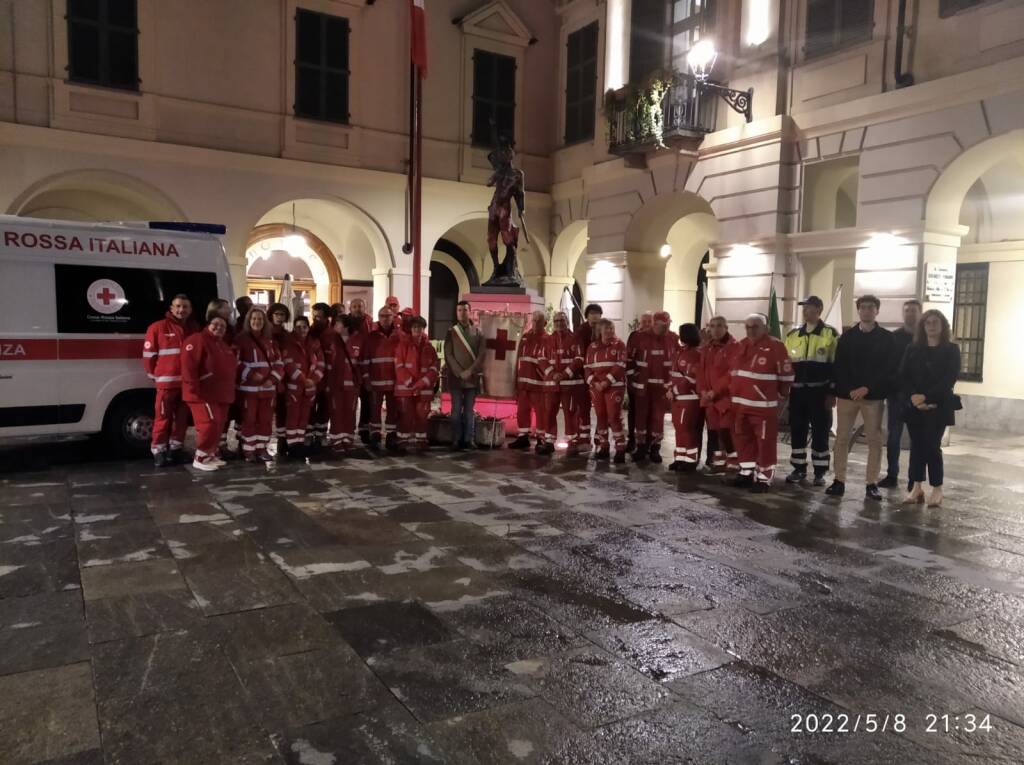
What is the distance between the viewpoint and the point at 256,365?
869cm

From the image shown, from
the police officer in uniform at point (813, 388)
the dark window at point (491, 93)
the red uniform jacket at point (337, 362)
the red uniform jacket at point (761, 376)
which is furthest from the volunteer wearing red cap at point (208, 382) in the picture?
the dark window at point (491, 93)

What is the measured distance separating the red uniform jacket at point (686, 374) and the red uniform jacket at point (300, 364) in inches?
161

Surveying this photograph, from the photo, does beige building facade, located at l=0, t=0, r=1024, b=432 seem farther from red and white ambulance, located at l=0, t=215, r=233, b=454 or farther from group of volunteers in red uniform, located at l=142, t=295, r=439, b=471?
red and white ambulance, located at l=0, t=215, r=233, b=454

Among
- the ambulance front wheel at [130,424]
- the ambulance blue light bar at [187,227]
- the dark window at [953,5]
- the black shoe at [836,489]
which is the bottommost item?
the black shoe at [836,489]

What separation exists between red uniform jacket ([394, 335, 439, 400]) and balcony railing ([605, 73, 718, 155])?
7600 mm

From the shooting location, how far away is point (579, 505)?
23.8ft

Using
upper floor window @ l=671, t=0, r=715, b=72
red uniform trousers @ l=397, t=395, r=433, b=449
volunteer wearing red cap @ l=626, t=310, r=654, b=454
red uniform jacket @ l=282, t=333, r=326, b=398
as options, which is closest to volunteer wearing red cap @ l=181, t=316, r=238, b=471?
red uniform jacket @ l=282, t=333, r=326, b=398

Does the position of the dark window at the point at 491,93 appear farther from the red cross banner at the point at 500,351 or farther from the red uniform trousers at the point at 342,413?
the red uniform trousers at the point at 342,413

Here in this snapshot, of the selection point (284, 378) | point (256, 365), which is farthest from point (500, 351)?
point (256, 365)

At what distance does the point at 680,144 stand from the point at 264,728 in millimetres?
13664

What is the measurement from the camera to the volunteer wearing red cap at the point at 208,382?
8.09 m

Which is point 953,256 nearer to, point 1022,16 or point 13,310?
point 1022,16

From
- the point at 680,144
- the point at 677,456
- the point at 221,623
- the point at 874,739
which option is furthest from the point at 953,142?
the point at 221,623

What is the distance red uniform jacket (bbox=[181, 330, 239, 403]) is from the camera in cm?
807
